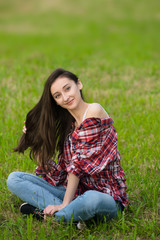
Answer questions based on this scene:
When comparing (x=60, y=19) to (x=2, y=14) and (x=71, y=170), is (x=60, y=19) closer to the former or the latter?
(x=2, y=14)

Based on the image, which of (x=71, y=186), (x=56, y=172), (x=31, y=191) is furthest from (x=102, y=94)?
(x=71, y=186)

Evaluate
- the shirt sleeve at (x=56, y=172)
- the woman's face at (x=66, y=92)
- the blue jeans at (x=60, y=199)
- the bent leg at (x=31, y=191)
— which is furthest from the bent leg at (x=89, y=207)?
the woman's face at (x=66, y=92)

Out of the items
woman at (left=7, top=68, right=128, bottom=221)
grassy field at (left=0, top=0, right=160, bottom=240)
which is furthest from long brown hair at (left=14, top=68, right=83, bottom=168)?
grassy field at (left=0, top=0, right=160, bottom=240)

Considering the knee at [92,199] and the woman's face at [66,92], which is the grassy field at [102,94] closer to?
the knee at [92,199]

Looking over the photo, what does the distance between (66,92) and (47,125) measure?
14.1 inches

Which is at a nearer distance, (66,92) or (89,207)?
(89,207)

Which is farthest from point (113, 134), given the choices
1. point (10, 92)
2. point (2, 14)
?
point (2, 14)

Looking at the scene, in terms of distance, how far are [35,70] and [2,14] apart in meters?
18.3

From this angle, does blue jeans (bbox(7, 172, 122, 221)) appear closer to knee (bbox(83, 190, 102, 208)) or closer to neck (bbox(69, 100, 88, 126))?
knee (bbox(83, 190, 102, 208))

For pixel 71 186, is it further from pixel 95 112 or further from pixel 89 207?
pixel 95 112

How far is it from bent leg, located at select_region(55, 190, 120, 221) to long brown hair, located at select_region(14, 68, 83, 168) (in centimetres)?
53

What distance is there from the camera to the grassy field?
9.87ft

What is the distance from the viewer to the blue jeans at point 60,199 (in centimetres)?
287

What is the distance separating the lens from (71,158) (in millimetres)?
3299
